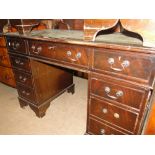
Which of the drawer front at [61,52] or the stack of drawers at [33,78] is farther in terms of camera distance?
the stack of drawers at [33,78]

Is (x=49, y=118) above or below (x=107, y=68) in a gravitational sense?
below

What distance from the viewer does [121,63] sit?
2.67 feet

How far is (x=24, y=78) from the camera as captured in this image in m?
1.54

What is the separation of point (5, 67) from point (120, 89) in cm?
187

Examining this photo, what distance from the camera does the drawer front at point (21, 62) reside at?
1406 millimetres

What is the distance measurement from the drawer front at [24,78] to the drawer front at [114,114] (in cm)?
76

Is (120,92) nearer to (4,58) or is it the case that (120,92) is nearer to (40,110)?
(40,110)

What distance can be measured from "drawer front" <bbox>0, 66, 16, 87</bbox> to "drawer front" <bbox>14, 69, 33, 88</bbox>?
1.85ft

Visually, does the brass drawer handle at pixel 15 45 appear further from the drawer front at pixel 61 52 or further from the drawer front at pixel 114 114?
the drawer front at pixel 114 114

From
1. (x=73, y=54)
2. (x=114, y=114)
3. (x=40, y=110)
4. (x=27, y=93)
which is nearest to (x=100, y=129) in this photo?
(x=114, y=114)

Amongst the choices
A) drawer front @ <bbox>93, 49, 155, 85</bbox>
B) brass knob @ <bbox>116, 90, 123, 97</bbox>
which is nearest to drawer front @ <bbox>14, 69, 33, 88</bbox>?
drawer front @ <bbox>93, 49, 155, 85</bbox>

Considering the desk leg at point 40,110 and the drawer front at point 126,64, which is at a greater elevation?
the drawer front at point 126,64

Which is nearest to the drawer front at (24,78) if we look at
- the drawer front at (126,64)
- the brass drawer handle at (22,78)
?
the brass drawer handle at (22,78)
